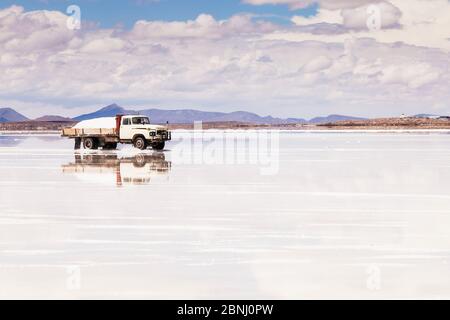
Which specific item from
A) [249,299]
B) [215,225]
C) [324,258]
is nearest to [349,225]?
[215,225]

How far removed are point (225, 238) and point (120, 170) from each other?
17.2m

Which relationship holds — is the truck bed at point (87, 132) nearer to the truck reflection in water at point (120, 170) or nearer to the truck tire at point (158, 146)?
the truck tire at point (158, 146)

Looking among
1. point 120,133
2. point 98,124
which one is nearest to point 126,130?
point 120,133

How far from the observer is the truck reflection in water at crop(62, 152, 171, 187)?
25163 mm

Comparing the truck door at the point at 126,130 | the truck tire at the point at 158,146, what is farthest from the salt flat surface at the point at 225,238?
the truck door at the point at 126,130

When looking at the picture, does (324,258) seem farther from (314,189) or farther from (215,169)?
(215,169)

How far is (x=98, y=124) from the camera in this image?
2042 inches

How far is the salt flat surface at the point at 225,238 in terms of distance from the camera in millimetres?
9359

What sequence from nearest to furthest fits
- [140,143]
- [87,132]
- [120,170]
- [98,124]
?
[120,170]
[140,143]
[98,124]
[87,132]

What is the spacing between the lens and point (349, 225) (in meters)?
14.7

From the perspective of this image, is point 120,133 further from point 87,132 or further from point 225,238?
point 225,238

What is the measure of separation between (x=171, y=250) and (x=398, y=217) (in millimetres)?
5879

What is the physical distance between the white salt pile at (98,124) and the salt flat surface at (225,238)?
1000 inches
